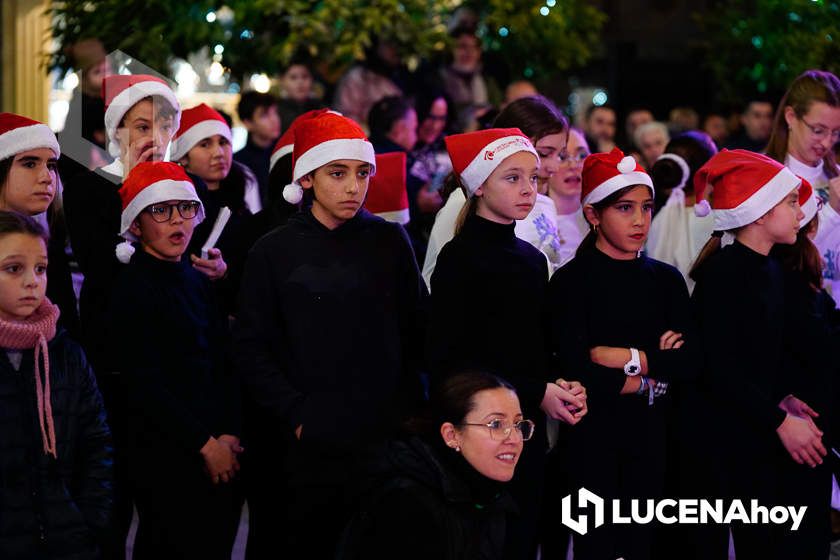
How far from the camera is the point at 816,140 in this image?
5.62 m

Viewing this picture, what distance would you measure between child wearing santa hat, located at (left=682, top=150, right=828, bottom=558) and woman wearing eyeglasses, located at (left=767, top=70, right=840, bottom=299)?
2.65 feet

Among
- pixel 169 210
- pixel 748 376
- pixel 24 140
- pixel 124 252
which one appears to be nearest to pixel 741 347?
pixel 748 376

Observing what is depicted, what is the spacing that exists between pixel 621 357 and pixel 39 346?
187cm

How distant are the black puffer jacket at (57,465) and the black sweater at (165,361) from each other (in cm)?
46

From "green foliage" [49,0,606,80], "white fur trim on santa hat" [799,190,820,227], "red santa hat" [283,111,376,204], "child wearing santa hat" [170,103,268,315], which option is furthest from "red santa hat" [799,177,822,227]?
"green foliage" [49,0,606,80]

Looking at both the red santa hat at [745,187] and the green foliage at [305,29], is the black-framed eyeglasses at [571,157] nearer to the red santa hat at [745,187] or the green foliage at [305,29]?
the red santa hat at [745,187]

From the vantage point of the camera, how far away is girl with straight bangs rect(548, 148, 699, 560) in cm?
447

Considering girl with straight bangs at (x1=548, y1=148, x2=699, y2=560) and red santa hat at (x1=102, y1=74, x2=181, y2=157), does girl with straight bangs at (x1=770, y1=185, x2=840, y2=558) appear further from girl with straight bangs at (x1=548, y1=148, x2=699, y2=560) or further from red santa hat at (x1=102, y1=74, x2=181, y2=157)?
red santa hat at (x1=102, y1=74, x2=181, y2=157)

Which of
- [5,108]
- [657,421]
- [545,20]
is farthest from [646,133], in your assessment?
[5,108]

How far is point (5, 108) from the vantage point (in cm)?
1244

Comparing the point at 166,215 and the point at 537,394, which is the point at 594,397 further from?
the point at 166,215

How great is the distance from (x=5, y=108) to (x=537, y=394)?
9.33m

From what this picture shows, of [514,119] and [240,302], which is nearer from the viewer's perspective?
[240,302]

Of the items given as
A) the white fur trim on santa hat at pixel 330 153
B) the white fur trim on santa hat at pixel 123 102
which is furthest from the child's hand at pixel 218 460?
the white fur trim on santa hat at pixel 123 102
